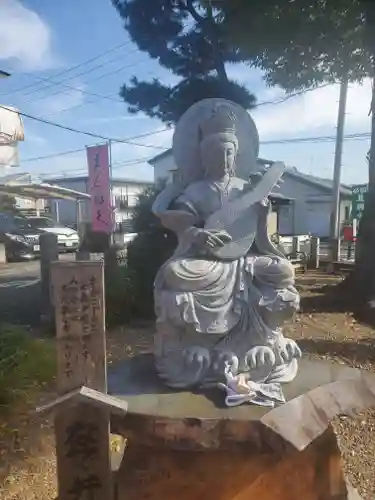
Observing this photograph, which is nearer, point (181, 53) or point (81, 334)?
point (81, 334)

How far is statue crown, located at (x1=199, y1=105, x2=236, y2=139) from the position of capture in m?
2.58

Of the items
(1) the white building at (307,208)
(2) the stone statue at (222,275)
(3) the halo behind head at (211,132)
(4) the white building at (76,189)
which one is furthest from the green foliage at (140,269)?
(1) the white building at (307,208)

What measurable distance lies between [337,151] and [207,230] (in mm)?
11014

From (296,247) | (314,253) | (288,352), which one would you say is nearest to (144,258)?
(288,352)

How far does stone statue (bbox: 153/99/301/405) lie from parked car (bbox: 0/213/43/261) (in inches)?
462

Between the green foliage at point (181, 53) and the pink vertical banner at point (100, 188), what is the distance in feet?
3.33

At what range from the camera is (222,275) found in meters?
2.36

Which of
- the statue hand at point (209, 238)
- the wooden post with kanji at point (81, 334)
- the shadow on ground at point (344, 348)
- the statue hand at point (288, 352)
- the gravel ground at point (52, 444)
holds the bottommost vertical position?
the gravel ground at point (52, 444)

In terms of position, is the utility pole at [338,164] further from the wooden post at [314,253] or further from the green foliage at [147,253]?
the green foliage at [147,253]

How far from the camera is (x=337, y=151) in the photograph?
12398 millimetres

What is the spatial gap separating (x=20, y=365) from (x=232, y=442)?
7.47 feet

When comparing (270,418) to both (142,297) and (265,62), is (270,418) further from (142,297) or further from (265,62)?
(265,62)

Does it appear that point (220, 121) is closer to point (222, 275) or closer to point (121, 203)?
point (222, 275)

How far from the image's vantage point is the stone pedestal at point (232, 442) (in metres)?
1.89
